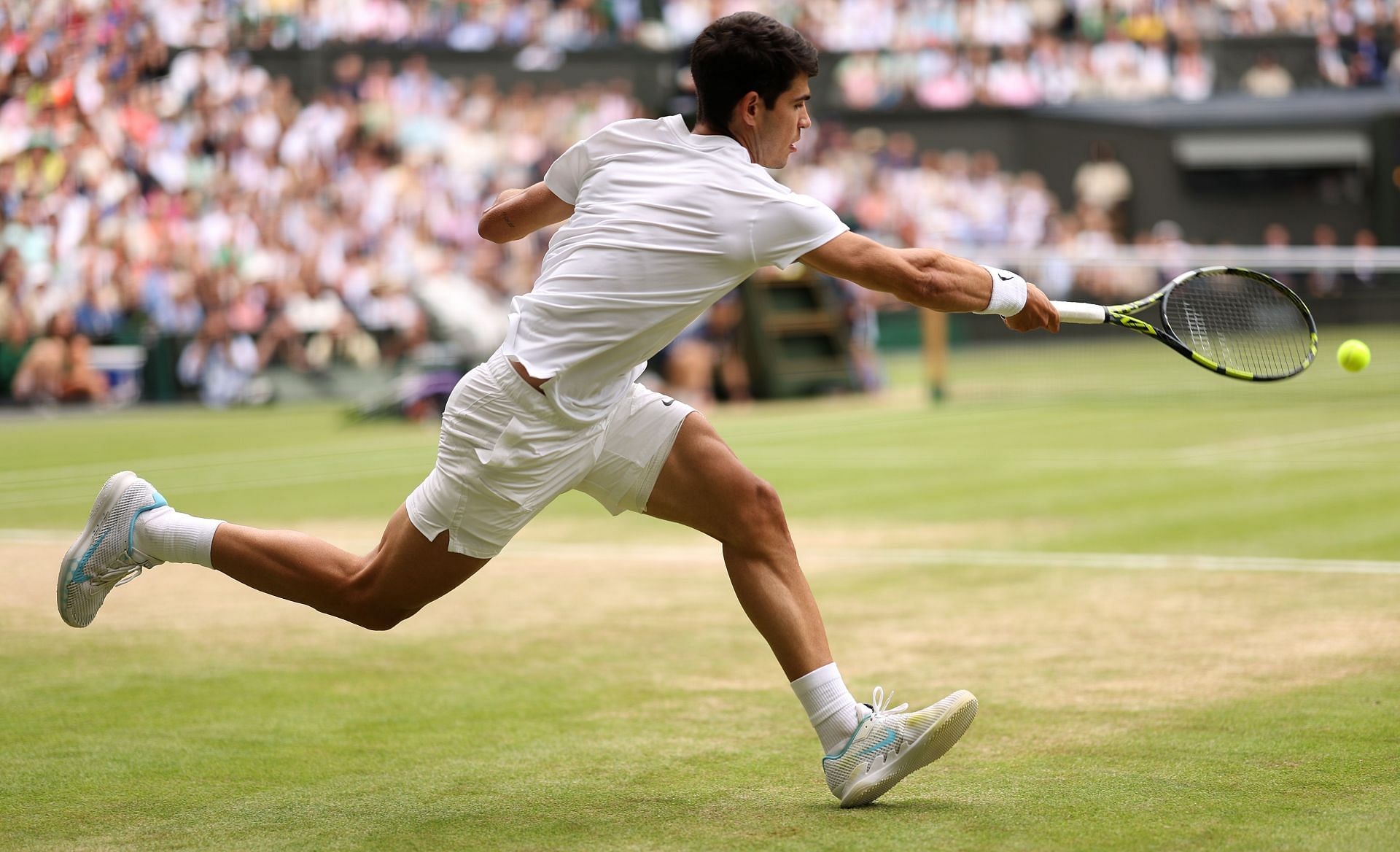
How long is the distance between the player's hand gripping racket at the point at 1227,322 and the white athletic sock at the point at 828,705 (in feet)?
3.51

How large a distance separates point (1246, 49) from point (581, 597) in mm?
26571

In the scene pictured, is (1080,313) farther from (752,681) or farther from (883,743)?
(752,681)

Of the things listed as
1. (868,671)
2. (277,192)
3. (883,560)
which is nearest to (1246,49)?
(277,192)

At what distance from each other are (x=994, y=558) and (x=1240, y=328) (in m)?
2.48

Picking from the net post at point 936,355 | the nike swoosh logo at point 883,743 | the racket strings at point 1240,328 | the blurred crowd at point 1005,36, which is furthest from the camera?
the blurred crowd at point 1005,36

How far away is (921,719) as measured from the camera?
4.16 m

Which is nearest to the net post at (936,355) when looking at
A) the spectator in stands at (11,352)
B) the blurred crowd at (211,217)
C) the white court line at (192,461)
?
the blurred crowd at (211,217)

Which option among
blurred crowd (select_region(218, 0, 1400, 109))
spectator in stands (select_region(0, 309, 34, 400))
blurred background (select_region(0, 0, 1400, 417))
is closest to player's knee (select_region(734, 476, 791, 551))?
blurred background (select_region(0, 0, 1400, 417))

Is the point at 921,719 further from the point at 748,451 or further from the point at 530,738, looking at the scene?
the point at 748,451

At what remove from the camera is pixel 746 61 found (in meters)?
4.01

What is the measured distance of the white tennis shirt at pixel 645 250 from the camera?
3.99 m

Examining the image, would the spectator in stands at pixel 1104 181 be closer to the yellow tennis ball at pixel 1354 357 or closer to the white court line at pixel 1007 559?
the white court line at pixel 1007 559

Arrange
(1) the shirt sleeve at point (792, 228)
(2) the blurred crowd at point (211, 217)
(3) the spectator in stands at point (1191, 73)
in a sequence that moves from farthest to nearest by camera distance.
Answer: (3) the spectator in stands at point (1191, 73) → (2) the blurred crowd at point (211, 217) → (1) the shirt sleeve at point (792, 228)

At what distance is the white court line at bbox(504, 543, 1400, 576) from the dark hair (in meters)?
4.41
